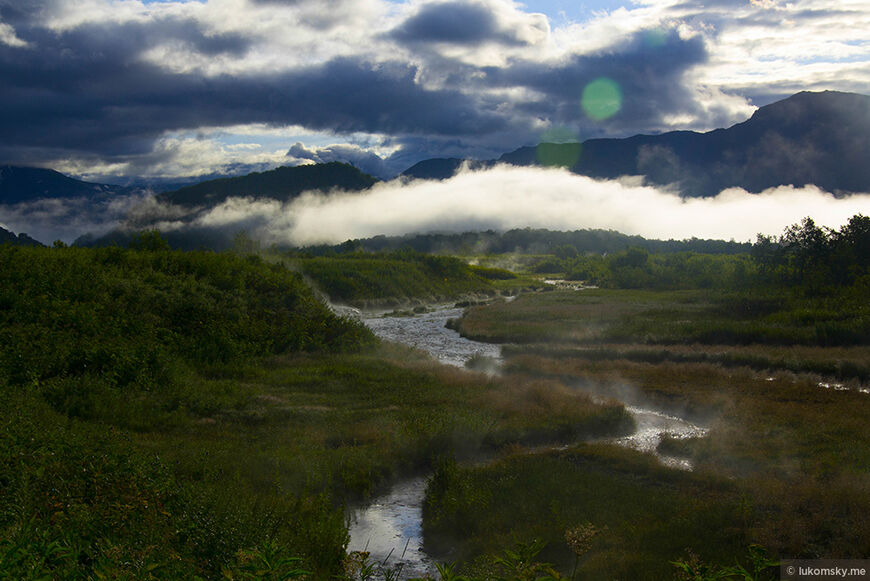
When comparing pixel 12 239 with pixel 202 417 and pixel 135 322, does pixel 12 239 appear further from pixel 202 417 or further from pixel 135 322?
pixel 202 417

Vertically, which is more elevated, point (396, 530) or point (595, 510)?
point (595, 510)

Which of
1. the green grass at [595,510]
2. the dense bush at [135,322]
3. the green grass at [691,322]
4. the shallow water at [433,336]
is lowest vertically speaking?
the shallow water at [433,336]

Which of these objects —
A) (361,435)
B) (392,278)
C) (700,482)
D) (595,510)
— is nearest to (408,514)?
(361,435)

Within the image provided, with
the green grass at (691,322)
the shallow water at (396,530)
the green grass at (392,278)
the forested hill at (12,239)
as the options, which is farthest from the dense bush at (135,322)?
the green grass at (392,278)

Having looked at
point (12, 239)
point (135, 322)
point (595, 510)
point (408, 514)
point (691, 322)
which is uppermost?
point (12, 239)

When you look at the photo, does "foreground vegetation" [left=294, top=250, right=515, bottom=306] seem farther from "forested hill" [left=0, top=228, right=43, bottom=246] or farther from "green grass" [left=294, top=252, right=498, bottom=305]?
"forested hill" [left=0, top=228, right=43, bottom=246]

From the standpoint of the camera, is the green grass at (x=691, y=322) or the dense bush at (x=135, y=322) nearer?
the dense bush at (x=135, y=322)

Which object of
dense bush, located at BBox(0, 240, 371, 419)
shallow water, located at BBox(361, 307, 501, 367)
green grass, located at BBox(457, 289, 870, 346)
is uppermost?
dense bush, located at BBox(0, 240, 371, 419)

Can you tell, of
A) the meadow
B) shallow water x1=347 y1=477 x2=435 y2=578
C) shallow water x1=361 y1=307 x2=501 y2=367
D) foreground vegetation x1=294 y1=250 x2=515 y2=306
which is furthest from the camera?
foreground vegetation x1=294 y1=250 x2=515 y2=306

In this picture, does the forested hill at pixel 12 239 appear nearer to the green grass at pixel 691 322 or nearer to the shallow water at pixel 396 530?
the shallow water at pixel 396 530

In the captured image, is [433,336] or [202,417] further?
[433,336]

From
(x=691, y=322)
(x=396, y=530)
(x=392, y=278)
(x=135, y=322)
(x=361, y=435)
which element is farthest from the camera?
(x=392, y=278)

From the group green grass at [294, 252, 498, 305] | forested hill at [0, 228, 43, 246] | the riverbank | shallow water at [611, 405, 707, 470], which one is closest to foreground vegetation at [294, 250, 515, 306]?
green grass at [294, 252, 498, 305]

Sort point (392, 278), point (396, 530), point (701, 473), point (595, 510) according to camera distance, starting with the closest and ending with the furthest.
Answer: point (595, 510) → point (396, 530) → point (701, 473) → point (392, 278)
